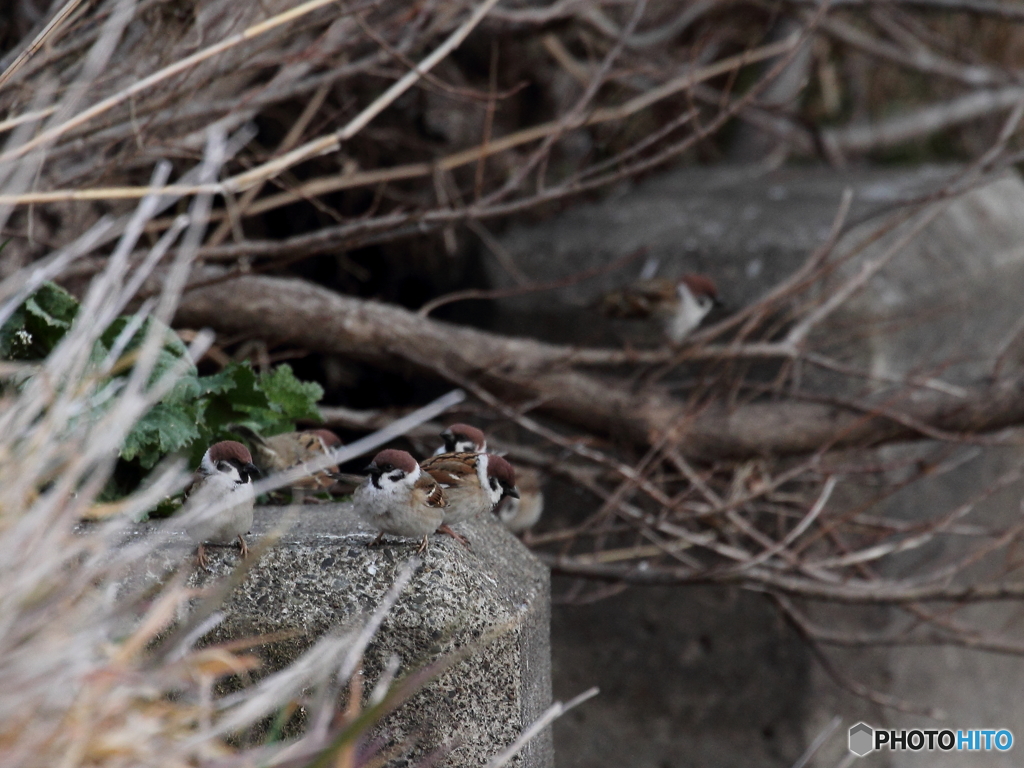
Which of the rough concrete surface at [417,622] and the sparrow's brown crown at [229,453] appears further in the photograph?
the sparrow's brown crown at [229,453]

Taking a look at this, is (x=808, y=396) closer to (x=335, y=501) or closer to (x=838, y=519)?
(x=838, y=519)

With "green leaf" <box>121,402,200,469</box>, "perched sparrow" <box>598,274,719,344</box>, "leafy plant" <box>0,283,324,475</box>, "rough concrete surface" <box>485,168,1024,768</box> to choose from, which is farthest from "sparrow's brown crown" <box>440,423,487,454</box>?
"rough concrete surface" <box>485,168,1024,768</box>

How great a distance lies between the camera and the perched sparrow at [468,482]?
10.1 feet

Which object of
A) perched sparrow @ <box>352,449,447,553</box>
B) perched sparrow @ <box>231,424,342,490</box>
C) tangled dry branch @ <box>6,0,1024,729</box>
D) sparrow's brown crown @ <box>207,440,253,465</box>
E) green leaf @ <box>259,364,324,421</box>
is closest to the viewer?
perched sparrow @ <box>352,449,447,553</box>

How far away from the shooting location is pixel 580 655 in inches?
236

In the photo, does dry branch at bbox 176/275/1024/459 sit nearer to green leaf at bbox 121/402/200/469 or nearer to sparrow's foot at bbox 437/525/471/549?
green leaf at bbox 121/402/200/469

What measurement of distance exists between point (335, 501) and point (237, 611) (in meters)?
1.06

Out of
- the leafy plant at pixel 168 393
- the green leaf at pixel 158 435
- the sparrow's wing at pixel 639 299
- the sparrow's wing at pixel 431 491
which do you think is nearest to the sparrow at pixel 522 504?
the leafy plant at pixel 168 393

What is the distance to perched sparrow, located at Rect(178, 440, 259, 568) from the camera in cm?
257

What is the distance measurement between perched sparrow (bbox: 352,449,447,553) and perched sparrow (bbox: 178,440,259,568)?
28 centimetres

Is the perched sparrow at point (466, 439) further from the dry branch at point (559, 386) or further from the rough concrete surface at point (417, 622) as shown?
the rough concrete surface at point (417, 622)

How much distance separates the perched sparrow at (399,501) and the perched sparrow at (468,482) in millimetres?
169

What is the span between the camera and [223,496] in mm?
2717

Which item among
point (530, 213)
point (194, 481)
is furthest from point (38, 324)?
point (530, 213)
